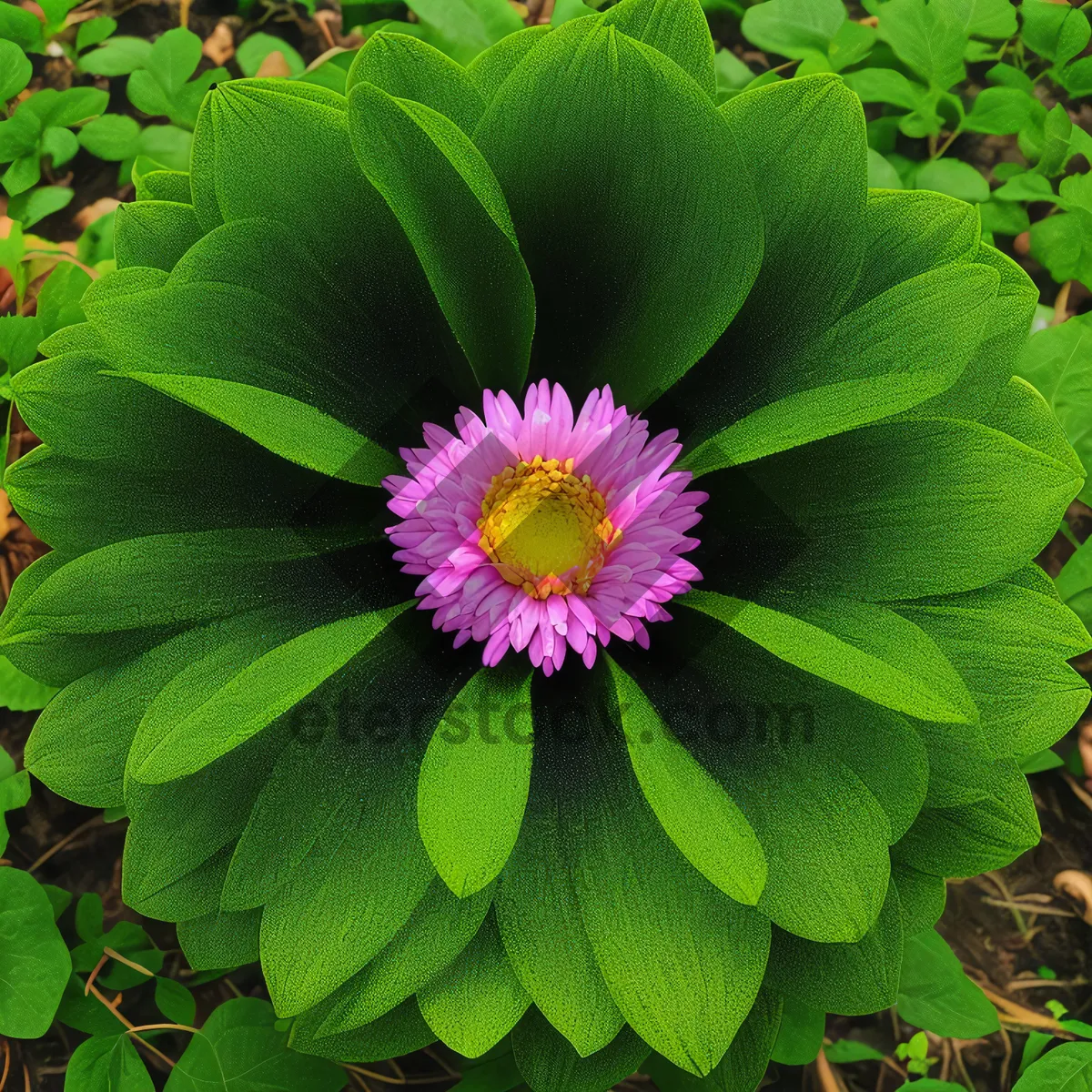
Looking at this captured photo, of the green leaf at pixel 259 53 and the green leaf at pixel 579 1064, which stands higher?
the green leaf at pixel 259 53

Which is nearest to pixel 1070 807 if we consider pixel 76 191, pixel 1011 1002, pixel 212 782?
pixel 1011 1002

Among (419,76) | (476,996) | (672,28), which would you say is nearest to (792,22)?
(672,28)

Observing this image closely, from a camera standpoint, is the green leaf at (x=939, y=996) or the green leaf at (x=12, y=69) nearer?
the green leaf at (x=939, y=996)

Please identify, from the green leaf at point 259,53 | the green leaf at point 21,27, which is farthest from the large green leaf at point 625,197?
the green leaf at point 21,27

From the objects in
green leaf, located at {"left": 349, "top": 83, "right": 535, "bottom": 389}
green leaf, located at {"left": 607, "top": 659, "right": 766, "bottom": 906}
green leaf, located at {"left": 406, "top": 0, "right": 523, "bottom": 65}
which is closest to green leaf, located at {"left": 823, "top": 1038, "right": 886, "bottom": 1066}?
green leaf, located at {"left": 607, "top": 659, "right": 766, "bottom": 906}

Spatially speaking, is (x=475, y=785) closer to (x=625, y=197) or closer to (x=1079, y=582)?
(x=625, y=197)

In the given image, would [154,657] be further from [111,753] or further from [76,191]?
[76,191]

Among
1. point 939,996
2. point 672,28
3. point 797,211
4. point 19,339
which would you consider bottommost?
point 939,996

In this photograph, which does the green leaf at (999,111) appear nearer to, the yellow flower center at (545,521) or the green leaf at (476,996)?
the yellow flower center at (545,521)
